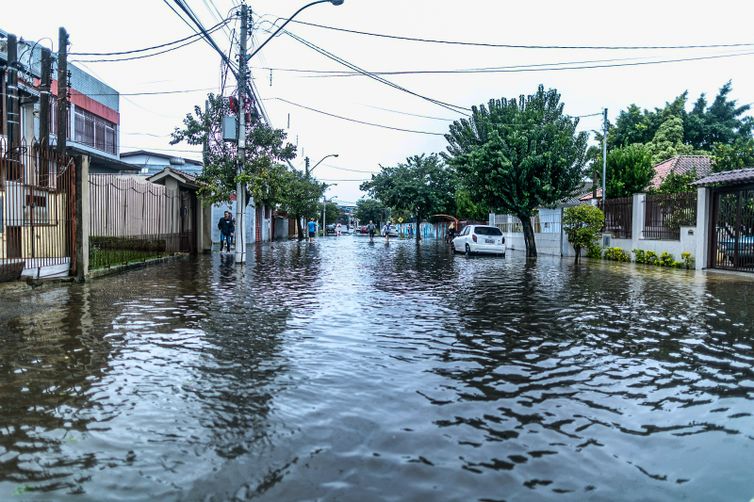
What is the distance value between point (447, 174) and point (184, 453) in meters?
50.6

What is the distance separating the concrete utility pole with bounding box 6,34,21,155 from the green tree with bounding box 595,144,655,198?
25.3m

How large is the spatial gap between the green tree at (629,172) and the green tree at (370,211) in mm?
83452

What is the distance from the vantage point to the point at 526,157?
25.6 meters

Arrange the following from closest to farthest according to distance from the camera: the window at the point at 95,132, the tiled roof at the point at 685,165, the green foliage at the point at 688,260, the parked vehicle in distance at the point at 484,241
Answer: the green foliage at the point at 688,260 < the parked vehicle in distance at the point at 484,241 < the window at the point at 95,132 < the tiled roof at the point at 685,165

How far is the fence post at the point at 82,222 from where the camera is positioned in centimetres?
1362

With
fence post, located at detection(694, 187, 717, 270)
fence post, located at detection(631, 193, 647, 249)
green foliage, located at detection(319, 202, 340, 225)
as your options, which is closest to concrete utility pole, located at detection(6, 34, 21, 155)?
fence post, located at detection(694, 187, 717, 270)

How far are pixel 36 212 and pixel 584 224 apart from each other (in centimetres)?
1996

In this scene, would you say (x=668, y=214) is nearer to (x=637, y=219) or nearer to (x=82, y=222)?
(x=637, y=219)

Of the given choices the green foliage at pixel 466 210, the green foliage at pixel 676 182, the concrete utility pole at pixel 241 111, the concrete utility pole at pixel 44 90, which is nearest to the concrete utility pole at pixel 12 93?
the concrete utility pole at pixel 44 90

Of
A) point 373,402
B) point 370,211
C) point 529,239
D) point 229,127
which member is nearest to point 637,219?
point 529,239

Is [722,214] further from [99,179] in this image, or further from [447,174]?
[447,174]

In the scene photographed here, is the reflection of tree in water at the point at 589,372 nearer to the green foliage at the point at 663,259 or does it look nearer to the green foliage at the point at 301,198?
the green foliage at the point at 663,259

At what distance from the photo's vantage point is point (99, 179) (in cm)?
1641

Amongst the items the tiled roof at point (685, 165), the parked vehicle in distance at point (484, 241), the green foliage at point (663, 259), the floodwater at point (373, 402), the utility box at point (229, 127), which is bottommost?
the floodwater at point (373, 402)
